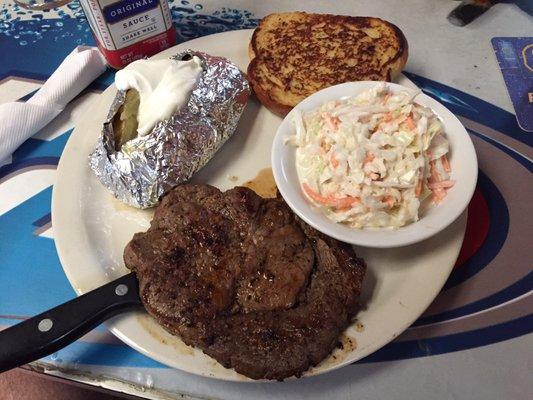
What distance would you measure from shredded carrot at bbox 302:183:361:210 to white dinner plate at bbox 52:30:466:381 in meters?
0.22

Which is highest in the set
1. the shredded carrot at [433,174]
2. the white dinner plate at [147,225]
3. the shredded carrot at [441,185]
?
the shredded carrot at [433,174]

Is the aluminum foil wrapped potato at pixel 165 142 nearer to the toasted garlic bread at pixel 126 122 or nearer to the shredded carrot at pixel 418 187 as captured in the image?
the toasted garlic bread at pixel 126 122

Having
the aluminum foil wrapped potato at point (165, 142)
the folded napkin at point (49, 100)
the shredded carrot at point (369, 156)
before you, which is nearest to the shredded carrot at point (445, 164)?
the shredded carrot at point (369, 156)

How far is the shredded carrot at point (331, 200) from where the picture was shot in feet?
4.24

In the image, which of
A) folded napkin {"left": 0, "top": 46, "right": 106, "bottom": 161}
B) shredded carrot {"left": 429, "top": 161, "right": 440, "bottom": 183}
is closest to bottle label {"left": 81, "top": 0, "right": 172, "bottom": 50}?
folded napkin {"left": 0, "top": 46, "right": 106, "bottom": 161}

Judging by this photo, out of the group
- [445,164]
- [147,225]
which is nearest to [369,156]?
[445,164]

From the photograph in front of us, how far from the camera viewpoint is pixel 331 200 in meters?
1.32

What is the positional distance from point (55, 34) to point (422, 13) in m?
1.71

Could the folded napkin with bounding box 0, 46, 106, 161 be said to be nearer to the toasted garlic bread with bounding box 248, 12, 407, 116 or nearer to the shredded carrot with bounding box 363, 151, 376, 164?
the toasted garlic bread with bounding box 248, 12, 407, 116

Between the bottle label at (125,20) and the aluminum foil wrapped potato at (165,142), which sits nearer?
the aluminum foil wrapped potato at (165,142)

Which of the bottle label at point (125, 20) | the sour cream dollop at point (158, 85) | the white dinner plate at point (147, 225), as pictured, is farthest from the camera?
the bottle label at point (125, 20)

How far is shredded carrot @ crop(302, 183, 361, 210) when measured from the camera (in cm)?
129

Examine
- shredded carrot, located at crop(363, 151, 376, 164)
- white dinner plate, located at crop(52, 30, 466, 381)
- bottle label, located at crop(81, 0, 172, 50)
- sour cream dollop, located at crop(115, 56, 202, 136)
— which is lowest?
white dinner plate, located at crop(52, 30, 466, 381)

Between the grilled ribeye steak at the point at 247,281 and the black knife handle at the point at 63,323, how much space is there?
6cm
